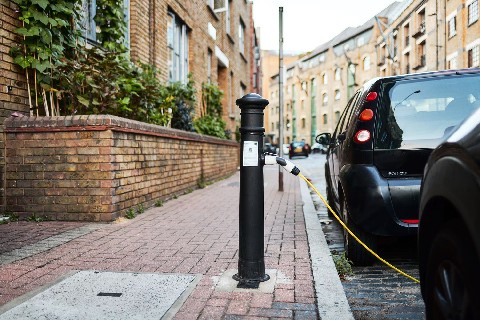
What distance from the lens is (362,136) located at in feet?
12.9

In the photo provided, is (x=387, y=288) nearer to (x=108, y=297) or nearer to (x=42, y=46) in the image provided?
(x=108, y=297)

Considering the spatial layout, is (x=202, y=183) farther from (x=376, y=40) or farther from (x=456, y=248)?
(x=376, y=40)

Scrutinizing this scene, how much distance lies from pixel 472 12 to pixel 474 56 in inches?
98.7

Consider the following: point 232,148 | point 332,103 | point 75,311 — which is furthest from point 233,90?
point 332,103

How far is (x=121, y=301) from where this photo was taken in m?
3.06

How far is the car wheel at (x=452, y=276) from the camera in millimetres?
1620

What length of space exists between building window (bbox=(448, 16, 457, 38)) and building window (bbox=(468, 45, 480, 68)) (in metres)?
2.43

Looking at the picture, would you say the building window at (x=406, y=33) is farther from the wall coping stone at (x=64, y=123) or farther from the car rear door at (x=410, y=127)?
the car rear door at (x=410, y=127)

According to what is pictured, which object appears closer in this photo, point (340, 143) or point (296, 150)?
point (340, 143)

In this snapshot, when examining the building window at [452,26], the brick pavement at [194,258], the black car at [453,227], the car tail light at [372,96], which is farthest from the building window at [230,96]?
the black car at [453,227]

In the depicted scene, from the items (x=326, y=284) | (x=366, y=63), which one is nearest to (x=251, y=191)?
(x=326, y=284)

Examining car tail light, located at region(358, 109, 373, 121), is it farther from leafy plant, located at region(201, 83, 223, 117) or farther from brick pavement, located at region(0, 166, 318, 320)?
leafy plant, located at region(201, 83, 223, 117)

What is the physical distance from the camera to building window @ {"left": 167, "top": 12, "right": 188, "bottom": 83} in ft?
41.3

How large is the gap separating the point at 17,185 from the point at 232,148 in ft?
37.7
